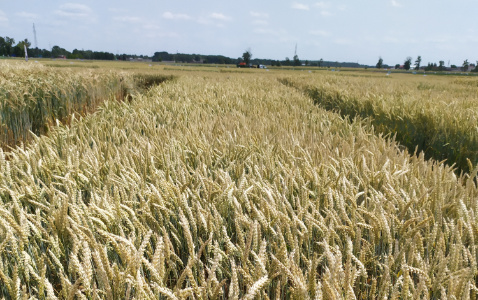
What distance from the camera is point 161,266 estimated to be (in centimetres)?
89

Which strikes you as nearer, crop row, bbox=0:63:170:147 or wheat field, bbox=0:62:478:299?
wheat field, bbox=0:62:478:299

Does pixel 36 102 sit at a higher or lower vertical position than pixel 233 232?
higher

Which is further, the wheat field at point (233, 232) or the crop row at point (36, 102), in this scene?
the crop row at point (36, 102)

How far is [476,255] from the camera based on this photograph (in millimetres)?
1125

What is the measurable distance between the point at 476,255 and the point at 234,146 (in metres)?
1.40

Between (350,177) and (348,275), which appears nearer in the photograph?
(348,275)

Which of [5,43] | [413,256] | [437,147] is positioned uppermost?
[5,43]

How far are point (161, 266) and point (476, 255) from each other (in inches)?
43.4

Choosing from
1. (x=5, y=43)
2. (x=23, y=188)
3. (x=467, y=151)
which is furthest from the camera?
(x=5, y=43)

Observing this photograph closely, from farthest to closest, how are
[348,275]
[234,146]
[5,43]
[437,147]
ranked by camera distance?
1. [5,43]
2. [437,147]
3. [234,146]
4. [348,275]

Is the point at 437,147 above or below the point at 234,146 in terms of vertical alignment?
below

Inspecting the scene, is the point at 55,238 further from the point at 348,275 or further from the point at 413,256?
the point at 413,256

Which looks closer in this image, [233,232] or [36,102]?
[233,232]

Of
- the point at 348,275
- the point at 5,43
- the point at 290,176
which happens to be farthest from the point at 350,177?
the point at 5,43
